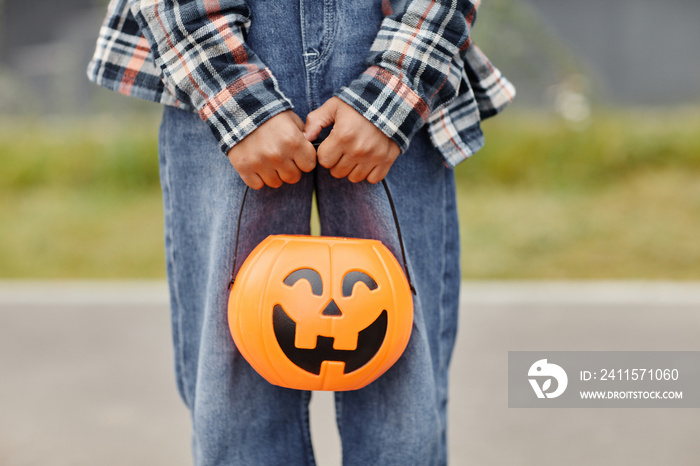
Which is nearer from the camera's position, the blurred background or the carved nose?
the carved nose

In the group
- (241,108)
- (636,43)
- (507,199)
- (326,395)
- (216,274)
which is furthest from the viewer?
(636,43)

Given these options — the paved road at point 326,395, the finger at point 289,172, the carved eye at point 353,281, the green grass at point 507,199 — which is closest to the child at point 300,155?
the finger at point 289,172

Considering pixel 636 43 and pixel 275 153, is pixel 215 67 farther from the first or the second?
pixel 636 43

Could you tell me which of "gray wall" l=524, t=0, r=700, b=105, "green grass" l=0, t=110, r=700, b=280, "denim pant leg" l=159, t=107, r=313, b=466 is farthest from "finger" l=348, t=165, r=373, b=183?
"gray wall" l=524, t=0, r=700, b=105

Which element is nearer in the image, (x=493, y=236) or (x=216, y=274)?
(x=216, y=274)

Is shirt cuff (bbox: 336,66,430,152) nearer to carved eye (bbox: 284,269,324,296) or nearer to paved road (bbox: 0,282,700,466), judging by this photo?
carved eye (bbox: 284,269,324,296)

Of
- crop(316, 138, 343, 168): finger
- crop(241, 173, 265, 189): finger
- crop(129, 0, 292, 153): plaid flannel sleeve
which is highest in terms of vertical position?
crop(129, 0, 292, 153): plaid flannel sleeve

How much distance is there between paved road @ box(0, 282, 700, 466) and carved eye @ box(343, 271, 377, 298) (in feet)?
3.12

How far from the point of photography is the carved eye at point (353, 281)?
36.3 inches

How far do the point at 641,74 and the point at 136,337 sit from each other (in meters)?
3.80

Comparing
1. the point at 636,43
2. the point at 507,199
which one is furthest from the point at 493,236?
the point at 636,43

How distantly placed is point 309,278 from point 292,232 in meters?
0.15

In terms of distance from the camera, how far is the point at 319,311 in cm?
92

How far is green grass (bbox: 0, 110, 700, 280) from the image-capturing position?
3.39 meters
